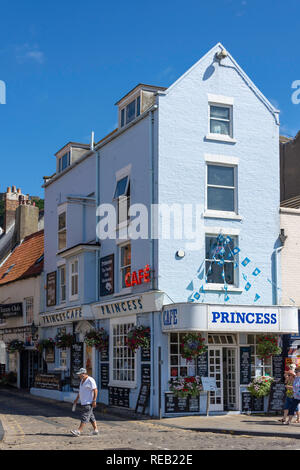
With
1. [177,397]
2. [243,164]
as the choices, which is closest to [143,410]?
[177,397]

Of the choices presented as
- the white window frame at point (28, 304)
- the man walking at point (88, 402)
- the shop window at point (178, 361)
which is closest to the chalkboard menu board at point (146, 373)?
the shop window at point (178, 361)

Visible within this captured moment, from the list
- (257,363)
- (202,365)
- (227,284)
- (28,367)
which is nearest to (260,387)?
(257,363)

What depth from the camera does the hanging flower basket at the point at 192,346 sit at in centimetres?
2058

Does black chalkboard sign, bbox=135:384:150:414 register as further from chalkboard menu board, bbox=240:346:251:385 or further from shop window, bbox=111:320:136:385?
chalkboard menu board, bbox=240:346:251:385

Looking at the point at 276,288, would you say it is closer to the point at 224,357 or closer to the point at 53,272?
the point at 224,357

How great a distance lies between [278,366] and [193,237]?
5317mm

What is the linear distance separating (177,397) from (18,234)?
2187 centimetres

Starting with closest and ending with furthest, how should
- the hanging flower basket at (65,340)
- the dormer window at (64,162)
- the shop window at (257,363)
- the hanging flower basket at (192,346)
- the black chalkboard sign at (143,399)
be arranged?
1. the hanging flower basket at (192,346)
2. the black chalkboard sign at (143,399)
3. the shop window at (257,363)
4. the hanging flower basket at (65,340)
5. the dormer window at (64,162)

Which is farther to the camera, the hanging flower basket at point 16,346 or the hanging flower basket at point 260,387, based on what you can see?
the hanging flower basket at point 16,346

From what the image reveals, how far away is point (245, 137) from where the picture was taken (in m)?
23.4

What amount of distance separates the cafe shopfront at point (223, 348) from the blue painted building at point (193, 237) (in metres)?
0.03

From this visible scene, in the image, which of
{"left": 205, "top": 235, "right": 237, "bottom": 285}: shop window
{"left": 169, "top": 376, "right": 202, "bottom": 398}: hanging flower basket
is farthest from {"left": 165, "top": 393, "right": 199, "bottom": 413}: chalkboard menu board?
{"left": 205, "top": 235, "right": 237, "bottom": 285}: shop window

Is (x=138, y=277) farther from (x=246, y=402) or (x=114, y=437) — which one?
(x=114, y=437)

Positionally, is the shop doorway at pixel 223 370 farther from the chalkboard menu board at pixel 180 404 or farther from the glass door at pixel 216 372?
the chalkboard menu board at pixel 180 404
